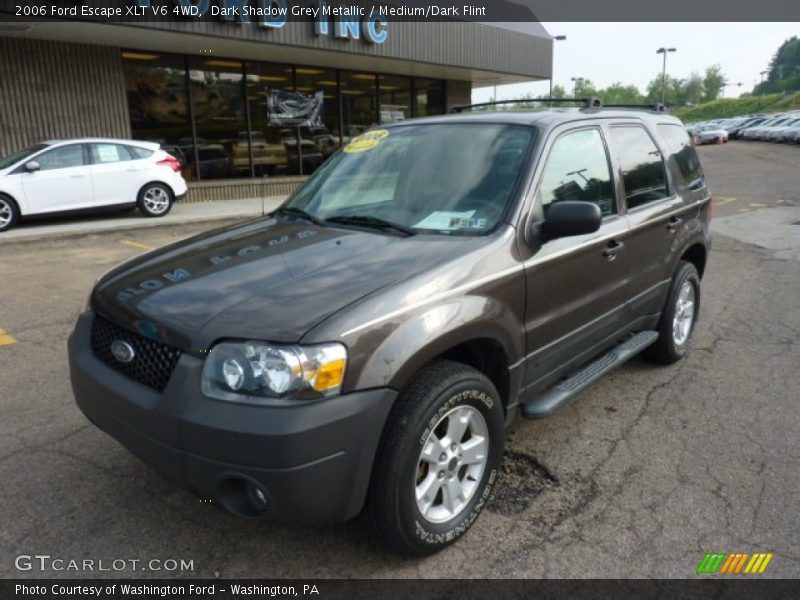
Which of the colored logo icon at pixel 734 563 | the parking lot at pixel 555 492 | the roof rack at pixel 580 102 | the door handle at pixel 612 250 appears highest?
the roof rack at pixel 580 102

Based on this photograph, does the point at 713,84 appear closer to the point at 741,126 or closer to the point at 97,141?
the point at 741,126

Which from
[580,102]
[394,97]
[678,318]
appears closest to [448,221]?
[580,102]

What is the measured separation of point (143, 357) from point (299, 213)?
1.42m

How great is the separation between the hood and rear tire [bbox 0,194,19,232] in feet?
30.7

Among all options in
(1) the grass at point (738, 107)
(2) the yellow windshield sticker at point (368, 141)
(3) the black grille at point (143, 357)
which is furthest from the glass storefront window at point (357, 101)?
(1) the grass at point (738, 107)

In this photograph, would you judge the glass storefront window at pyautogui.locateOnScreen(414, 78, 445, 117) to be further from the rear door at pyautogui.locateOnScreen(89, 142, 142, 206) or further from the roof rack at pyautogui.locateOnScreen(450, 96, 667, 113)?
the roof rack at pyautogui.locateOnScreen(450, 96, 667, 113)

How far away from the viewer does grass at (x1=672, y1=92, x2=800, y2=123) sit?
285 feet

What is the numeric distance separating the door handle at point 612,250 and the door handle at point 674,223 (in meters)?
0.80

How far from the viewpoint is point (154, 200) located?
501 inches

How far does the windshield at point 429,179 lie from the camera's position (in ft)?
10.2

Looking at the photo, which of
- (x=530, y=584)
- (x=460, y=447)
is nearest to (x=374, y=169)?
(x=460, y=447)

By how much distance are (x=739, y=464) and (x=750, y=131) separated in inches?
1908

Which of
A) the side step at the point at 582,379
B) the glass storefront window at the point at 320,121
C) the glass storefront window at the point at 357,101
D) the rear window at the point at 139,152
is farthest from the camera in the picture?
the glass storefront window at the point at 357,101

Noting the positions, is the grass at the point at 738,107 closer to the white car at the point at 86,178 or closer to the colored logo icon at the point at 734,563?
the white car at the point at 86,178
